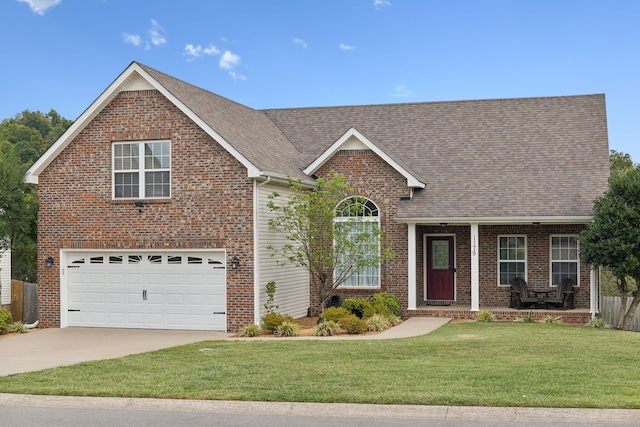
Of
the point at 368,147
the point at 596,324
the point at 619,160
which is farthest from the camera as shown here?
the point at 619,160

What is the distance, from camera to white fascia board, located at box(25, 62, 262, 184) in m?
22.0

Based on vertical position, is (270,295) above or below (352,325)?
above

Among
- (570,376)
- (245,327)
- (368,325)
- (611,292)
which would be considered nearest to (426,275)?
(368,325)

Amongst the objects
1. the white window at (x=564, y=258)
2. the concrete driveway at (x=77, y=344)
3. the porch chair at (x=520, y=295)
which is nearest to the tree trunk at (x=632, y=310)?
the white window at (x=564, y=258)

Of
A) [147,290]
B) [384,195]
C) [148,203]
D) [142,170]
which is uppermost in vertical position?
[142,170]

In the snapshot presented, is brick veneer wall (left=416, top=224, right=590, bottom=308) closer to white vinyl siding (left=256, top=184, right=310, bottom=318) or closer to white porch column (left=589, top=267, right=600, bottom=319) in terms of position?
white porch column (left=589, top=267, right=600, bottom=319)

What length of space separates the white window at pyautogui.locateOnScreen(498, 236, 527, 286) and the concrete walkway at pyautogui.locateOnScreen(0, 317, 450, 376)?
3151 millimetres

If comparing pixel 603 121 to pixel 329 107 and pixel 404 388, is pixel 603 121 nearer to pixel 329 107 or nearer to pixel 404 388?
pixel 329 107

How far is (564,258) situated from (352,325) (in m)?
8.41

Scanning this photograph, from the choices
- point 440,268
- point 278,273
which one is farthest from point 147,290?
point 440,268

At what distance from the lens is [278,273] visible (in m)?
23.7

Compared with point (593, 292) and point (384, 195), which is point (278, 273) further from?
point (593, 292)

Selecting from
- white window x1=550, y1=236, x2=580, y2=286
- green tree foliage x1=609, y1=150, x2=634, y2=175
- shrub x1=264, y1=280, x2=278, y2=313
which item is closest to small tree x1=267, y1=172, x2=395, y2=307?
shrub x1=264, y1=280, x2=278, y2=313

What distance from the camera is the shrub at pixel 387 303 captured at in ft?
78.0
